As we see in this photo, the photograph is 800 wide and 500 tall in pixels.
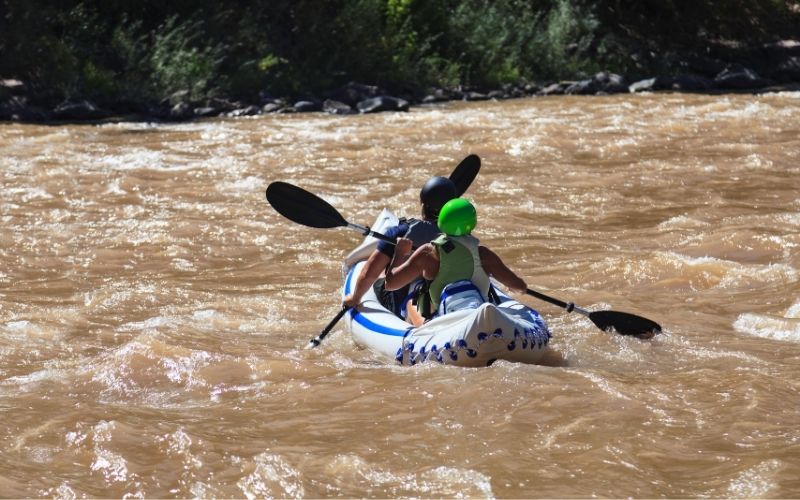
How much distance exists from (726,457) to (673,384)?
0.86m

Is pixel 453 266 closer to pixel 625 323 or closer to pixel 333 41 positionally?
pixel 625 323

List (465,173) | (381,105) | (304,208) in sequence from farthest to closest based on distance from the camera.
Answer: (381,105) → (465,173) → (304,208)

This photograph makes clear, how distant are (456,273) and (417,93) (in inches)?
521

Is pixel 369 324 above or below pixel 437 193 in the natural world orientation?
below

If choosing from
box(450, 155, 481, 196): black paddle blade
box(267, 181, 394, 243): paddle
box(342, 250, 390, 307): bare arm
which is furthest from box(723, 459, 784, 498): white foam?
box(450, 155, 481, 196): black paddle blade

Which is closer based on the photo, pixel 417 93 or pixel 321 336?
pixel 321 336

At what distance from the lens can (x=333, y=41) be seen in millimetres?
19359

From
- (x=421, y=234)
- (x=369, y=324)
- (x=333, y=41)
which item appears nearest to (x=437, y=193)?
(x=421, y=234)

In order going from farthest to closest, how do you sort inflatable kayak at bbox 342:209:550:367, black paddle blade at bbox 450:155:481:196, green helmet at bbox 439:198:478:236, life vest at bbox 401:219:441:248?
black paddle blade at bbox 450:155:481:196 → life vest at bbox 401:219:441:248 → green helmet at bbox 439:198:478:236 → inflatable kayak at bbox 342:209:550:367

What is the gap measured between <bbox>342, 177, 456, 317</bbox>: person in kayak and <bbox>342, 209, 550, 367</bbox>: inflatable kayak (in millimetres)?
252

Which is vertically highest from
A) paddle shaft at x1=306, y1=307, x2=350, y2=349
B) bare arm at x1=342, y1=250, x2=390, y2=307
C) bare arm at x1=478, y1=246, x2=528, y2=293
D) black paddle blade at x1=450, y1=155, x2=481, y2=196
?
black paddle blade at x1=450, y1=155, x2=481, y2=196

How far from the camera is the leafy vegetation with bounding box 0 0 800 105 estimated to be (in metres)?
16.5

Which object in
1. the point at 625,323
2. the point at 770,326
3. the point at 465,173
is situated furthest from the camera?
the point at 465,173

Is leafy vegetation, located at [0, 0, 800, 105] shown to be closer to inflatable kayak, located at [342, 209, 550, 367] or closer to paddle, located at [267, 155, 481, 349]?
paddle, located at [267, 155, 481, 349]
